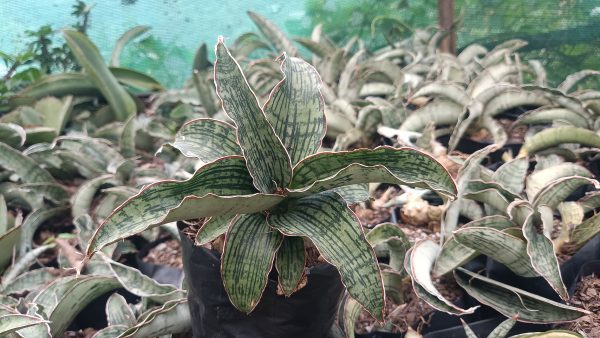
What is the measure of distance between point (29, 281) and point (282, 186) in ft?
2.68

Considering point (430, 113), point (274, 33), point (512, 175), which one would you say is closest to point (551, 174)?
point (512, 175)

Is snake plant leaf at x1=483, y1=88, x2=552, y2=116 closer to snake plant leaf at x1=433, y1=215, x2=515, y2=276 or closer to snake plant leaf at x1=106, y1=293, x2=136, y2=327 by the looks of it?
snake plant leaf at x1=433, y1=215, x2=515, y2=276

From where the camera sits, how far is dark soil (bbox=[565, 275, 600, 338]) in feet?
3.24

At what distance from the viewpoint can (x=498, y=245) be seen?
97 cm

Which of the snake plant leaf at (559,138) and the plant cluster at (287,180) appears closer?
the plant cluster at (287,180)

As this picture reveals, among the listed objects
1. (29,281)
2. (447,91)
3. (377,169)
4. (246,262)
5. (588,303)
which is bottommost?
(588,303)

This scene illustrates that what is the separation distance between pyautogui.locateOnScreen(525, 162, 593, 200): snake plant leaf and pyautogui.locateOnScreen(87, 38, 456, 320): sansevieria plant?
2.20 ft

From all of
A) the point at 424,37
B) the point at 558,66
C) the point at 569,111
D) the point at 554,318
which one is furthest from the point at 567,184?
the point at 424,37

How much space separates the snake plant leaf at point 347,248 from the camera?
2.25ft

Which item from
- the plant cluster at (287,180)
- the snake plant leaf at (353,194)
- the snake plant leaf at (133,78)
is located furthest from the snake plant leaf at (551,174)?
the snake plant leaf at (133,78)

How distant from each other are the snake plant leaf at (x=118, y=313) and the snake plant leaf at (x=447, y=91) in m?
1.03

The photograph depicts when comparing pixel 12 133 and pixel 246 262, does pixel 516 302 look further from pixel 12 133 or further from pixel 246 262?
pixel 12 133

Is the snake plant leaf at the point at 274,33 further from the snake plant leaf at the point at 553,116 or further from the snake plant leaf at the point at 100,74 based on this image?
the snake plant leaf at the point at 553,116

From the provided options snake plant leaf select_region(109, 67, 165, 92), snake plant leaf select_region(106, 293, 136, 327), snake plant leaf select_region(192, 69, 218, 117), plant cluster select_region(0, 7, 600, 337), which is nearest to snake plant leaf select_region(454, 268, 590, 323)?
plant cluster select_region(0, 7, 600, 337)
